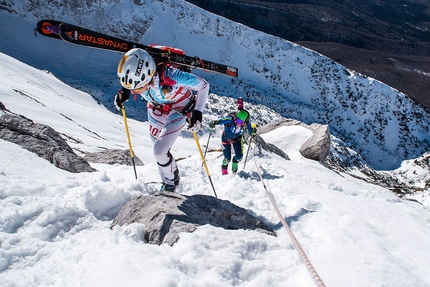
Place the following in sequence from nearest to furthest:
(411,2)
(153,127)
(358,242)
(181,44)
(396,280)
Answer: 1. (396,280)
2. (358,242)
3. (153,127)
4. (181,44)
5. (411,2)

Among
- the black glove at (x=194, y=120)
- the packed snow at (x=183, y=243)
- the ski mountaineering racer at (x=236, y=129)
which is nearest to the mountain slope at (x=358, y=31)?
the ski mountaineering racer at (x=236, y=129)

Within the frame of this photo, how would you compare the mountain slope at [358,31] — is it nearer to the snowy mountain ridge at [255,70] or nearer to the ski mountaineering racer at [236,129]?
the snowy mountain ridge at [255,70]

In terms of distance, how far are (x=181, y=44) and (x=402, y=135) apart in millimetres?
24083

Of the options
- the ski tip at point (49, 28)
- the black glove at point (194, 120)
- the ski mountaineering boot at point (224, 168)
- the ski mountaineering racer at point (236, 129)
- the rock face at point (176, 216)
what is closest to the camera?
the rock face at point (176, 216)

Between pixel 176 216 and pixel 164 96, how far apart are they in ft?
7.96

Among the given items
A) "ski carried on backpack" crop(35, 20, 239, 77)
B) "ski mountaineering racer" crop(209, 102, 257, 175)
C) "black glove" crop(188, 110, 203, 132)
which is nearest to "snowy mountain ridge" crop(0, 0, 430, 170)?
"ski mountaineering racer" crop(209, 102, 257, 175)

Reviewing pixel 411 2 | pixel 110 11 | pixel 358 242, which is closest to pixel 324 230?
pixel 358 242

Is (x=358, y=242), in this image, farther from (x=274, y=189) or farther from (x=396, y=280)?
(x=274, y=189)

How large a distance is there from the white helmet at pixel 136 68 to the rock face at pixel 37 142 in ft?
7.24

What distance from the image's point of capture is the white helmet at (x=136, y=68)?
4395 millimetres

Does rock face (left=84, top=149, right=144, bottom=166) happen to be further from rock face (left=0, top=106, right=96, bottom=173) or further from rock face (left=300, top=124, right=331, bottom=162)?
rock face (left=300, top=124, right=331, bottom=162)

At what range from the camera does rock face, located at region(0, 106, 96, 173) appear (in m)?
5.70

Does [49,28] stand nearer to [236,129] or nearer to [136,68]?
[136,68]

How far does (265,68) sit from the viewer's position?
32656 mm
